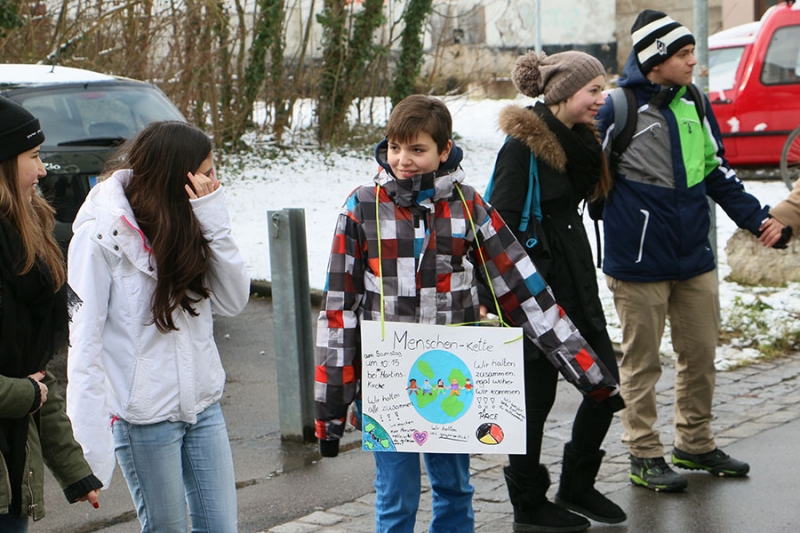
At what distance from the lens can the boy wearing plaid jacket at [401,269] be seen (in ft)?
11.8

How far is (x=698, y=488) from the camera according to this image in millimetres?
5059

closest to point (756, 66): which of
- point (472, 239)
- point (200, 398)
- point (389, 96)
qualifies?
point (389, 96)

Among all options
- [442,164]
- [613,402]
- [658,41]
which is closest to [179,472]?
[442,164]

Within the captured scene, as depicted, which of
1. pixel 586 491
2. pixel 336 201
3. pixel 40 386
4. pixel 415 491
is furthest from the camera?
pixel 336 201

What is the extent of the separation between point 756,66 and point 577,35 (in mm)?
12694

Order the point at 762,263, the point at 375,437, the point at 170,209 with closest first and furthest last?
the point at 170,209 < the point at 375,437 < the point at 762,263

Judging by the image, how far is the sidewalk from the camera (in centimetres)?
464

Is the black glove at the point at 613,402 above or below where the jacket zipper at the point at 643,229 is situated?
below

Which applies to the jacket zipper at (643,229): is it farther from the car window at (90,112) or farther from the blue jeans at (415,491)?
the car window at (90,112)

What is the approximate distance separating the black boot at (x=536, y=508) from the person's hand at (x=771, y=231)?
1573 mm

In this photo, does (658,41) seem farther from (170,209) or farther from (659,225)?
(170,209)

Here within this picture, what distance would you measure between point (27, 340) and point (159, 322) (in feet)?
1.56

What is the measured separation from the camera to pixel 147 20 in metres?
12.8

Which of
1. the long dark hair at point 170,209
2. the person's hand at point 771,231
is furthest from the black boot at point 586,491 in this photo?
the long dark hair at point 170,209
